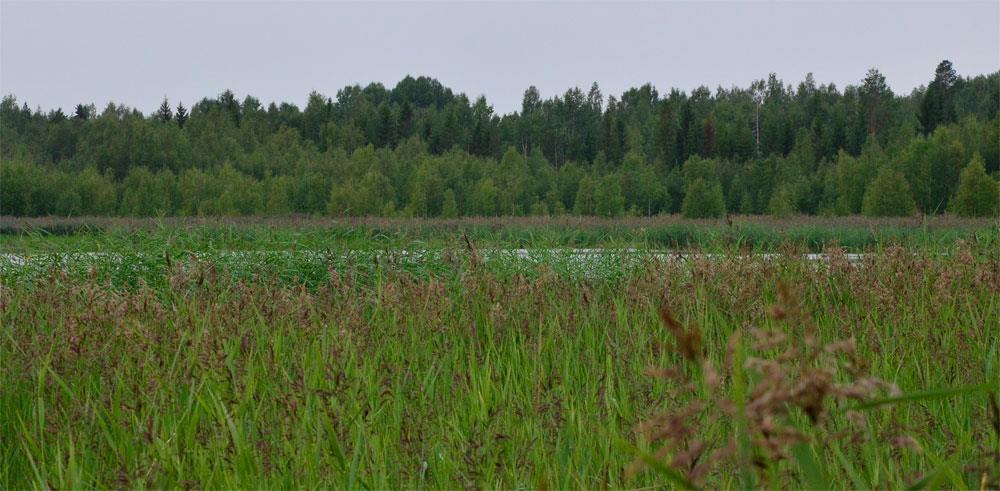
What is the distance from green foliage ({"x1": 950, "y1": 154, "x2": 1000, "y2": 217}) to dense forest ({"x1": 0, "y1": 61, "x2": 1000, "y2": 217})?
6cm

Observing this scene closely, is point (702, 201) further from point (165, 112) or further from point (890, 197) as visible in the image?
point (165, 112)

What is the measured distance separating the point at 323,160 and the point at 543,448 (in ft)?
163

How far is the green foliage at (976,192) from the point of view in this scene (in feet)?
96.5

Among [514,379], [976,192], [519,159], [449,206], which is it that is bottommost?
[514,379]

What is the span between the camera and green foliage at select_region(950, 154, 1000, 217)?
96.5 ft

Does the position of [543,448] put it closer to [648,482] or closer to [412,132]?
[648,482]

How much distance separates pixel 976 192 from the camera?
29734 millimetres

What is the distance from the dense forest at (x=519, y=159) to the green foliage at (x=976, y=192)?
62 millimetres

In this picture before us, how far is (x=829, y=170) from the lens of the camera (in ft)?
163

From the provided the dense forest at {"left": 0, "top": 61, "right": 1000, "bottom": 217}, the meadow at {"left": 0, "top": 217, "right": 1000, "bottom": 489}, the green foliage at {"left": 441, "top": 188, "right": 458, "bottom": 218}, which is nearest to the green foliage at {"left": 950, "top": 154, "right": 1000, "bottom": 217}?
the dense forest at {"left": 0, "top": 61, "right": 1000, "bottom": 217}

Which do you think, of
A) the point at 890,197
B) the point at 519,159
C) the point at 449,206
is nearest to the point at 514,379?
the point at 890,197

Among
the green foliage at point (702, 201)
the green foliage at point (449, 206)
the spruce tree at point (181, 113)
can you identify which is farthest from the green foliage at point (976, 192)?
the spruce tree at point (181, 113)

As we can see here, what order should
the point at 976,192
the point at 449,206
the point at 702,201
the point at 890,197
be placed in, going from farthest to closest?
1. the point at 702,201
2. the point at 449,206
3. the point at 890,197
4. the point at 976,192

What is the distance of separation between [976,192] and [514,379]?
3233 centimetres
